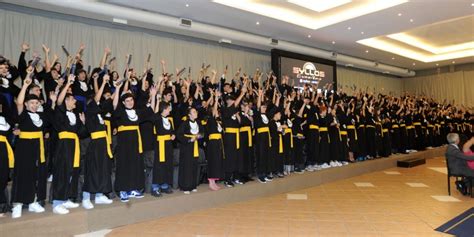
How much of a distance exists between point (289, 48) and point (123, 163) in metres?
7.37

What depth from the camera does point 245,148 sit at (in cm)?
607

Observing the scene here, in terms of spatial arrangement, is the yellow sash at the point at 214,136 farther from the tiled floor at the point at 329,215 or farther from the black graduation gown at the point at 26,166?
the black graduation gown at the point at 26,166

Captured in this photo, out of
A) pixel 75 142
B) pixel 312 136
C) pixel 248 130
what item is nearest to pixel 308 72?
pixel 312 136

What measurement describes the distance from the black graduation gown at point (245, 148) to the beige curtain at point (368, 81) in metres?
9.09

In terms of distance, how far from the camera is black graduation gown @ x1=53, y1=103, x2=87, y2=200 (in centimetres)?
405

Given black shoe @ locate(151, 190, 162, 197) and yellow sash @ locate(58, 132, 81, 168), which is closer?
yellow sash @ locate(58, 132, 81, 168)

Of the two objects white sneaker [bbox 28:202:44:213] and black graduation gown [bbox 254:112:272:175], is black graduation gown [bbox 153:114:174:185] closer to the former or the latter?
white sneaker [bbox 28:202:44:213]

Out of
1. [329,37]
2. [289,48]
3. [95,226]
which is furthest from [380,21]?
[95,226]

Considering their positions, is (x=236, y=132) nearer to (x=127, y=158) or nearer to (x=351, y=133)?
(x=127, y=158)

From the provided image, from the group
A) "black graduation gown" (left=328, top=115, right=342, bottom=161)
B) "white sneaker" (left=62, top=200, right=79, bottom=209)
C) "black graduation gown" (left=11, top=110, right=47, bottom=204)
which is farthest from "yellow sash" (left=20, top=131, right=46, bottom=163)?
"black graduation gown" (left=328, top=115, right=342, bottom=161)

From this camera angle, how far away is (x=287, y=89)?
8383mm

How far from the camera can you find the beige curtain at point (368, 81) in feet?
47.1

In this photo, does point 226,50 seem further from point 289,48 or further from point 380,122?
point 380,122

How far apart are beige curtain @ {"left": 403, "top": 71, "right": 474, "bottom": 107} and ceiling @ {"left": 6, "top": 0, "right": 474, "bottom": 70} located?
175 inches
